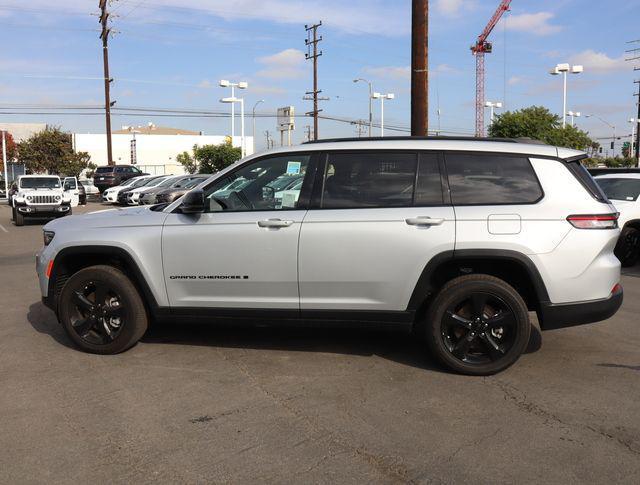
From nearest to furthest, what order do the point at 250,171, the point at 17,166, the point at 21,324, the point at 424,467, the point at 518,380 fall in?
the point at 424,467, the point at 518,380, the point at 250,171, the point at 21,324, the point at 17,166

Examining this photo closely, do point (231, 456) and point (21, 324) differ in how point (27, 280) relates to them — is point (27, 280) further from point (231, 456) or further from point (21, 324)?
point (231, 456)

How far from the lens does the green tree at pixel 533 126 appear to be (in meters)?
35.1

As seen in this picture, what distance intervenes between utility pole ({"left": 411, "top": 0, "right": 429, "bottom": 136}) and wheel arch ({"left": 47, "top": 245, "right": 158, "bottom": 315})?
692 cm

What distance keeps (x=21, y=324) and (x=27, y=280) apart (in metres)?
2.99

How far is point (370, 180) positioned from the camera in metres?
4.73

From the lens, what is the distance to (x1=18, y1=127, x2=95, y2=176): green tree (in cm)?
5169

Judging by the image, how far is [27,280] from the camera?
9031mm

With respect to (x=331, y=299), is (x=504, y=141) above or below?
above

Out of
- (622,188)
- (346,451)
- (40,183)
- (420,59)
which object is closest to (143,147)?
(40,183)

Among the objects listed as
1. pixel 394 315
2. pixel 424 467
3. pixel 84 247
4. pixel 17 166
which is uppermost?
pixel 17 166

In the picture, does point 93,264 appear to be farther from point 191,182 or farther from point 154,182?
point 154,182

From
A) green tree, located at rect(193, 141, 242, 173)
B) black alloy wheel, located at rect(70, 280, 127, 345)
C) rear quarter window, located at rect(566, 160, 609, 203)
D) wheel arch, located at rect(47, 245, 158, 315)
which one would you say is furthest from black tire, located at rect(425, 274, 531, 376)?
green tree, located at rect(193, 141, 242, 173)

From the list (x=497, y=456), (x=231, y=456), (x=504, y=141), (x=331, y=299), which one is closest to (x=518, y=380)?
(x=497, y=456)

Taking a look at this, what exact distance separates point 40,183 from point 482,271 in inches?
760
